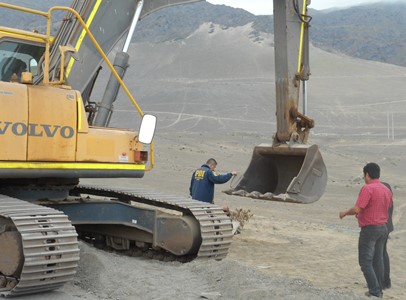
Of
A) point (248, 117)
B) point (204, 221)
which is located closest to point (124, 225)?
point (204, 221)

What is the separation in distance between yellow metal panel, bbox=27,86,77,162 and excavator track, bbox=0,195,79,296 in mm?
695

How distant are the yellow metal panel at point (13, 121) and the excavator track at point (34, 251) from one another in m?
0.57

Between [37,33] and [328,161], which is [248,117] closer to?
[328,161]

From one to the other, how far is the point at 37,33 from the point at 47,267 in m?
3.08

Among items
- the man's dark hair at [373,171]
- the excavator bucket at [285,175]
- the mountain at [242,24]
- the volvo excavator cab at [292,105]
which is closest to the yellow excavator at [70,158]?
the excavator bucket at [285,175]

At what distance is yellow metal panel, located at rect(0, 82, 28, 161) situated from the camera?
6668 millimetres

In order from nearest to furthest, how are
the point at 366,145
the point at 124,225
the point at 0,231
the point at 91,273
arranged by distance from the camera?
the point at 0,231
the point at 91,273
the point at 124,225
the point at 366,145

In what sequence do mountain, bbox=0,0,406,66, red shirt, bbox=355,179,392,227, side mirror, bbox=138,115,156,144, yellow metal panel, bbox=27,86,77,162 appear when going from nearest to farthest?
1. yellow metal panel, bbox=27,86,77,162
2. side mirror, bbox=138,115,156,144
3. red shirt, bbox=355,179,392,227
4. mountain, bbox=0,0,406,66

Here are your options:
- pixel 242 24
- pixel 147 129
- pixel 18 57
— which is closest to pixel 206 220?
pixel 147 129

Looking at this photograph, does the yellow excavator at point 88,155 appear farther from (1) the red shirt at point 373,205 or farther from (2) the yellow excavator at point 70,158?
(1) the red shirt at point 373,205

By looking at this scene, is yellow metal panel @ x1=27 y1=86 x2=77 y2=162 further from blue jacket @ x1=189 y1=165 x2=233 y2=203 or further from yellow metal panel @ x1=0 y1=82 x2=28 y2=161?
blue jacket @ x1=189 y1=165 x2=233 y2=203

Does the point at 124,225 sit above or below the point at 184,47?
below

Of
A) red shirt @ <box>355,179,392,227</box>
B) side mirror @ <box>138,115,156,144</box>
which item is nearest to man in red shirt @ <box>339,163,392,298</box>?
red shirt @ <box>355,179,392,227</box>

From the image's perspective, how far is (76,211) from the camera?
8.17 meters
